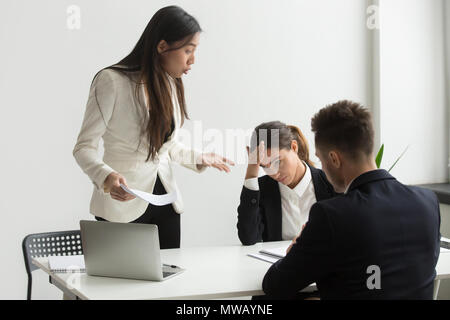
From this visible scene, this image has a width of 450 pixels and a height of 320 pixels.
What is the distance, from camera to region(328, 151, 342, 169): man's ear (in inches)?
65.4

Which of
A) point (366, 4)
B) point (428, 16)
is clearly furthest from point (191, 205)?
point (428, 16)

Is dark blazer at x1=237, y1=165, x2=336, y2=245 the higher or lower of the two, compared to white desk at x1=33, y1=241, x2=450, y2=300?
higher

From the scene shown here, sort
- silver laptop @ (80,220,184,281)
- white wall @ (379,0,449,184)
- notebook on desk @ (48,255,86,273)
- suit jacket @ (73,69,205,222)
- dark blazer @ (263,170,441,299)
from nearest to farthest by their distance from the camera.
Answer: dark blazer @ (263,170,441,299)
silver laptop @ (80,220,184,281)
notebook on desk @ (48,255,86,273)
suit jacket @ (73,69,205,222)
white wall @ (379,0,449,184)

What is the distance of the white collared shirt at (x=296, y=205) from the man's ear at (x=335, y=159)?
2.77ft

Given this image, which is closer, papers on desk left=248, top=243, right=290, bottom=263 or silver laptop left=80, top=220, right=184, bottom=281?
silver laptop left=80, top=220, right=184, bottom=281

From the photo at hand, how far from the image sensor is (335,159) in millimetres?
1664

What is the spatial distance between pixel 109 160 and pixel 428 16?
270cm

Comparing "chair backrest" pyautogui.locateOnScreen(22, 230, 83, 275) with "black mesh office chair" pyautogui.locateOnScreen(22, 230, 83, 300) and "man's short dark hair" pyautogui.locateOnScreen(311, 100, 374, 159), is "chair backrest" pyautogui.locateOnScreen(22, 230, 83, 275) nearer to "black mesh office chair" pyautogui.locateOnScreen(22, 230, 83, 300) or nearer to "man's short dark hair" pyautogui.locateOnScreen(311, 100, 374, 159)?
"black mesh office chair" pyautogui.locateOnScreen(22, 230, 83, 300)

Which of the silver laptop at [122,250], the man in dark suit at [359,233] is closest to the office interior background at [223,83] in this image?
the silver laptop at [122,250]

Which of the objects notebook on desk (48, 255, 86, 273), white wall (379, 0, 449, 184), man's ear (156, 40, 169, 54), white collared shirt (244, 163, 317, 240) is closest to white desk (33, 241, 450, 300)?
notebook on desk (48, 255, 86, 273)

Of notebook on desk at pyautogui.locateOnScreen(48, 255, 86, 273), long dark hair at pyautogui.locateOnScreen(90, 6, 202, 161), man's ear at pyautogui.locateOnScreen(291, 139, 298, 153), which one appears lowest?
notebook on desk at pyautogui.locateOnScreen(48, 255, 86, 273)

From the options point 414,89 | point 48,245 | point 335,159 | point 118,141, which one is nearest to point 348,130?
point 335,159

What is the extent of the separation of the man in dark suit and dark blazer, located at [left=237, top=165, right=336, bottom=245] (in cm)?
76

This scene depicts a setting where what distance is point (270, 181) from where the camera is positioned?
2576 mm
